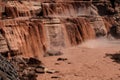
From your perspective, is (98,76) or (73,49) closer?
(98,76)

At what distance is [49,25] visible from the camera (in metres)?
23.4

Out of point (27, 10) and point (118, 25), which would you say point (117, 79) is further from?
point (118, 25)

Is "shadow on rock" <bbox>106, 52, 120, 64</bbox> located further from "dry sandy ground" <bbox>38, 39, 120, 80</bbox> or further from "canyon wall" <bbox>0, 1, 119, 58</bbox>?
"canyon wall" <bbox>0, 1, 119, 58</bbox>

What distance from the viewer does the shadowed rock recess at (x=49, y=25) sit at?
19.5 metres

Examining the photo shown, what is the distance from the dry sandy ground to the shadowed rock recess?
939mm

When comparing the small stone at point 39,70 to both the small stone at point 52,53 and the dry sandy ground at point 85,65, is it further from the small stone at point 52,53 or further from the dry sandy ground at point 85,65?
the small stone at point 52,53

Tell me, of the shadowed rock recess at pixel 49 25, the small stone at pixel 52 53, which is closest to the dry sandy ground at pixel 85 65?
the small stone at pixel 52 53

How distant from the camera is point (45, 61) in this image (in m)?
19.0

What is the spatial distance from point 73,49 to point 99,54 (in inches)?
108

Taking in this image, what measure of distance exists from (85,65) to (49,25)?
6.52m

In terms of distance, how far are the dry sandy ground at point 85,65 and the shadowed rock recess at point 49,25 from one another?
0.94 m

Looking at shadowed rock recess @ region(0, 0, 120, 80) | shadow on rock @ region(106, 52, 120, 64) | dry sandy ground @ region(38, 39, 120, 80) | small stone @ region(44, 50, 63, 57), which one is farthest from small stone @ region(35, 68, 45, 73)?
shadow on rock @ region(106, 52, 120, 64)

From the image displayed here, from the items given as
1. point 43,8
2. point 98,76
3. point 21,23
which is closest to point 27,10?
point 43,8

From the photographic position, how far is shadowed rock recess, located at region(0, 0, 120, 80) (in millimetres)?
19500
